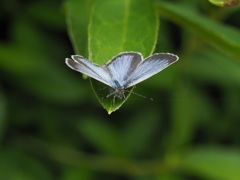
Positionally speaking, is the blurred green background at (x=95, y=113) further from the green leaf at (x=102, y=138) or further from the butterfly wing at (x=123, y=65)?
the butterfly wing at (x=123, y=65)

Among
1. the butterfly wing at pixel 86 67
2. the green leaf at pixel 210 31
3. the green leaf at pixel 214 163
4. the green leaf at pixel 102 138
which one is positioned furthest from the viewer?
the green leaf at pixel 102 138

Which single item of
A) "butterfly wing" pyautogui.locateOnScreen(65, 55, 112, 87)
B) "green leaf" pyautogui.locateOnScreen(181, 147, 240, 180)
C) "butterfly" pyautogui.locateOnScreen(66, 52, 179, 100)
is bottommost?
"butterfly wing" pyautogui.locateOnScreen(65, 55, 112, 87)

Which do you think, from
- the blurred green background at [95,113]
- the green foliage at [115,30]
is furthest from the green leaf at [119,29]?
the blurred green background at [95,113]

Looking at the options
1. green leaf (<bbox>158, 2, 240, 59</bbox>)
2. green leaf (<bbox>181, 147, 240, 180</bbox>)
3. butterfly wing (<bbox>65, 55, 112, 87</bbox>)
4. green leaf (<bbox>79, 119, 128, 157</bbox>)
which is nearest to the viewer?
butterfly wing (<bbox>65, 55, 112, 87</bbox>)

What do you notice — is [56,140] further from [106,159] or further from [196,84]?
[196,84]

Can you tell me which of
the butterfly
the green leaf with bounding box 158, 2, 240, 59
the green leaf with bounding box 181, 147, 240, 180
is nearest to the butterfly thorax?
→ the butterfly

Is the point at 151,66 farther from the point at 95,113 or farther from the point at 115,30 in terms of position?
the point at 95,113

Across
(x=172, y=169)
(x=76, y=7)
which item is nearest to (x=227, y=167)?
(x=172, y=169)

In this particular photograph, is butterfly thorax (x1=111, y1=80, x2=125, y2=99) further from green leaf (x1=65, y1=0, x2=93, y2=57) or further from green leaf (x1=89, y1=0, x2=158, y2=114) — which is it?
green leaf (x1=65, y1=0, x2=93, y2=57)
